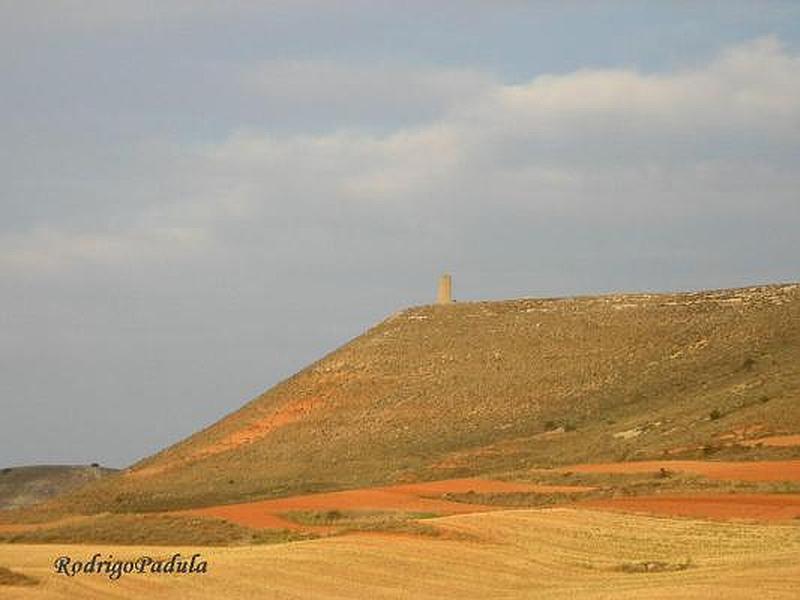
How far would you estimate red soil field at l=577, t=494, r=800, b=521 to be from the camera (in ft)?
105

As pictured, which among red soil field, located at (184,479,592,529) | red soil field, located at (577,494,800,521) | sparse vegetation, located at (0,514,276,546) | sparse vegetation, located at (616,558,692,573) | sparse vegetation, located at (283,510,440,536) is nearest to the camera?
sparse vegetation, located at (616,558,692,573)

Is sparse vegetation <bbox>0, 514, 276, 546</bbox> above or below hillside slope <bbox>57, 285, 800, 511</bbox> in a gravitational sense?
below

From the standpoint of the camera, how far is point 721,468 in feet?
134

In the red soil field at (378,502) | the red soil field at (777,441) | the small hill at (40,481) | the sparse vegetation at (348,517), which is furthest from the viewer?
the small hill at (40,481)

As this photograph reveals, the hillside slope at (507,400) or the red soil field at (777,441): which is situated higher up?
the hillside slope at (507,400)

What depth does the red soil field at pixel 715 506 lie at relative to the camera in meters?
31.9

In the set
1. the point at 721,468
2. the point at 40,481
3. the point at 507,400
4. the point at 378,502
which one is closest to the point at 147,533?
the point at 378,502

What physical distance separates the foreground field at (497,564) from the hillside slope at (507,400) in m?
15.6

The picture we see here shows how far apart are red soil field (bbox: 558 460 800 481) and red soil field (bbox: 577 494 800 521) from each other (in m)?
3.16

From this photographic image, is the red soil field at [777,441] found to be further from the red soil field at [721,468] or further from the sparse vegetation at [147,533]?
the sparse vegetation at [147,533]

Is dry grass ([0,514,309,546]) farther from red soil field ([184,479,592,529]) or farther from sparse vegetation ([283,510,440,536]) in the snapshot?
sparse vegetation ([283,510,440,536])

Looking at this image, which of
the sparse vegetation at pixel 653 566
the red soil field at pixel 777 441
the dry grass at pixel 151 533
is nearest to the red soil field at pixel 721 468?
the red soil field at pixel 777 441

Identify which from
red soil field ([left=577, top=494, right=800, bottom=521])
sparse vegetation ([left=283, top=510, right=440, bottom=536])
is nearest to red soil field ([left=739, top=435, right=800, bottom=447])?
red soil field ([left=577, top=494, right=800, bottom=521])

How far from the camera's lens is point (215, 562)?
25.0 m
